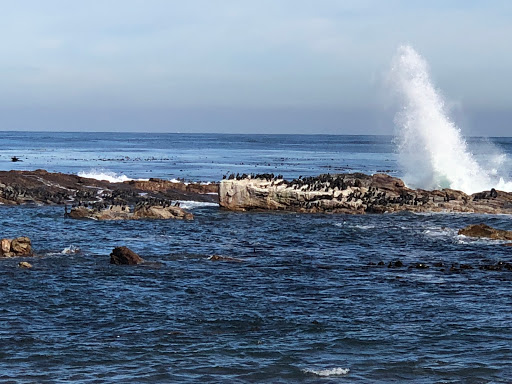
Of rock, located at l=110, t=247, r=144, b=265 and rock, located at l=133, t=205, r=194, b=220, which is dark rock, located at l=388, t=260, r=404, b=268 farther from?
rock, located at l=133, t=205, r=194, b=220

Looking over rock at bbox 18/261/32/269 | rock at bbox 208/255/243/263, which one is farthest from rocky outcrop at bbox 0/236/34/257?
rock at bbox 208/255/243/263

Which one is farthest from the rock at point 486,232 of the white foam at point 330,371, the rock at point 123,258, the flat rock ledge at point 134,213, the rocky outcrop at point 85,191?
the white foam at point 330,371

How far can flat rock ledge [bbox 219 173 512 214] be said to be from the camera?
46.0 meters

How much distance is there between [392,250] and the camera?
107ft

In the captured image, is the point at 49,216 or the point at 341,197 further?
the point at 341,197

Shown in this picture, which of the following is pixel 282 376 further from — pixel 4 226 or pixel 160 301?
pixel 4 226

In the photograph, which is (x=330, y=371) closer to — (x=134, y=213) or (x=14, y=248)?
(x=14, y=248)

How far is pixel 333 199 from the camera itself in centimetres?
4600

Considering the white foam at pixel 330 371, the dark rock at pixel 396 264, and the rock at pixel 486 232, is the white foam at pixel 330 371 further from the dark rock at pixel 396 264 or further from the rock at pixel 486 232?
the rock at pixel 486 232

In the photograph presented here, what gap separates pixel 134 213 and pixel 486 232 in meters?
19.3

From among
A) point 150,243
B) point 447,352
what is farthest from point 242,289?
point 150,243

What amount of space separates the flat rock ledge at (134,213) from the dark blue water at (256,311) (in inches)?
216

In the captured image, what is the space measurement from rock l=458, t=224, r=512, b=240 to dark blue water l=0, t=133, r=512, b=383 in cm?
88

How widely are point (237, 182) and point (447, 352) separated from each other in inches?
1194
